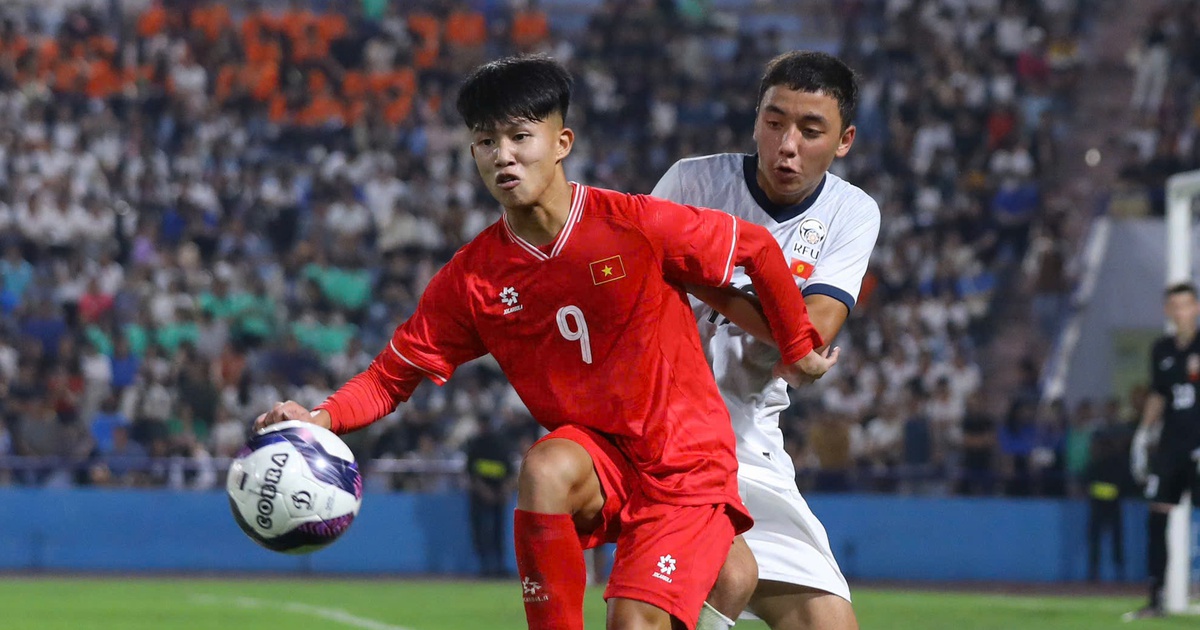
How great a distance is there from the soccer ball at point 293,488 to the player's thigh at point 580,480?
1.83 feet

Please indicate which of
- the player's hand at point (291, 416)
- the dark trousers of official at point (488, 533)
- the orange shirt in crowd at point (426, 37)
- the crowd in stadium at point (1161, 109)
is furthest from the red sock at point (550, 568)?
the orange shirt in crowd at point (426, 37)

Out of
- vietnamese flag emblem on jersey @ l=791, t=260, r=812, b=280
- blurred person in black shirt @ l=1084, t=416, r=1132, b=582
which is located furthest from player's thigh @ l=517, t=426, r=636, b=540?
blurred person in black shirt @ l=1084, t=416, r=1132, b=582

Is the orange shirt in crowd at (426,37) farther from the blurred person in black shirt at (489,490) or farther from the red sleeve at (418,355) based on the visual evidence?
the red sleeve at (418,355)

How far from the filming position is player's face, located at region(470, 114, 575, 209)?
173 inches

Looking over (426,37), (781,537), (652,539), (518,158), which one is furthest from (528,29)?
(652,539)

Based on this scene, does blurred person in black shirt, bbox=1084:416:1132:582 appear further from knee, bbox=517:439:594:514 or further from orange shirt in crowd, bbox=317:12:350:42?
knee, bbox=517:439:594:514

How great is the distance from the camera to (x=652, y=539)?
14.4 ft

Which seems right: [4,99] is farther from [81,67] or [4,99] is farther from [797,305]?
[797,305]

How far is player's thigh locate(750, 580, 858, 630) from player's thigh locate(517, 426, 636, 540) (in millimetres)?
806

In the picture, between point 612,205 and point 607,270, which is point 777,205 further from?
point 607,270

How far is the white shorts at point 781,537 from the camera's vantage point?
5.11 meters

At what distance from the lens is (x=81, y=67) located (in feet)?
66.2

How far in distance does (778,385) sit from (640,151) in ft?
50.3

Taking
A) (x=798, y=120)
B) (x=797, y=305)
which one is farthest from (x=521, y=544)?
(x=798, y=120)
